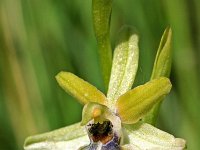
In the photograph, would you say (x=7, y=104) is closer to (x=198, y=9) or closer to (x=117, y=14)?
(x=117, y=14)

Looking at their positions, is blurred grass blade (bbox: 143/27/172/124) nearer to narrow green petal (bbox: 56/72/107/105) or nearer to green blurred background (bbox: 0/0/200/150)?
narrow green petal (bbox: 56/72/107/105)

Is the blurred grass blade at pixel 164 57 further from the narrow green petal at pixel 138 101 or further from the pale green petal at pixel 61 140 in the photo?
the pale green petal at pixel 61 140

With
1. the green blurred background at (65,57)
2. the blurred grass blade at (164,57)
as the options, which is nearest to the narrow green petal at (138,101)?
the blurred grass blade at (164,57)

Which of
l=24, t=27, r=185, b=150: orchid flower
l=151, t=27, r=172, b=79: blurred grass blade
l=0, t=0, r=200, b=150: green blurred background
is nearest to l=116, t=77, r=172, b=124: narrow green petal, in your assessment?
l=24, t=27, r=185, b=150: orchid flower

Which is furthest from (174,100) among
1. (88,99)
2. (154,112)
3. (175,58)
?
(88,99)

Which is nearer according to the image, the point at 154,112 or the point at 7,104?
the point at 154,112

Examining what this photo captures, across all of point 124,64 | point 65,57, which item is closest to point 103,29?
point 124,64

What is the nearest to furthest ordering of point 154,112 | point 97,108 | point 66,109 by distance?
point 97,108
point 154,112
point 66,109
